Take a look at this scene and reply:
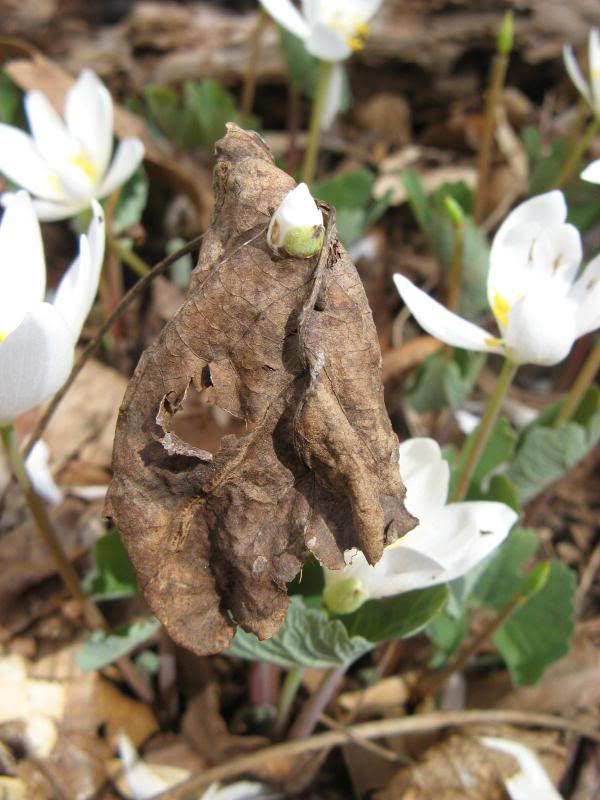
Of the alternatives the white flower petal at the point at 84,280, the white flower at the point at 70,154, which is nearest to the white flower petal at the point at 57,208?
the white flower at the point at 70,154

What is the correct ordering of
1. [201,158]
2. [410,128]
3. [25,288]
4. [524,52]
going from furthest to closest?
[410,128] < [524,52] < [201,158] < [25,288]

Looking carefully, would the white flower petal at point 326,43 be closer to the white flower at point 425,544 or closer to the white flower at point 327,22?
the white flower at point 327,22

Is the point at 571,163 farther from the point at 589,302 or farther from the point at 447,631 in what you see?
the point at 447,631

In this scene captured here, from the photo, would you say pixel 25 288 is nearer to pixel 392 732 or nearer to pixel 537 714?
pixel 392 732

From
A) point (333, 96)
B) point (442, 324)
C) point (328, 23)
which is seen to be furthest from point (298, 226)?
point (333, 96)

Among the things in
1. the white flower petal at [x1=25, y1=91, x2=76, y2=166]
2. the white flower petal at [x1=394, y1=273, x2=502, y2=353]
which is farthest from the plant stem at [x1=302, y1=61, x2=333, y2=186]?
the white flower petal at [x1=394, y1=273, x2=502, y2=353]

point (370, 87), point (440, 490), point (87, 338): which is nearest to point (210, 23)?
point (370, 87)

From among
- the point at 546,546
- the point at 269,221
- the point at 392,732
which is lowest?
the point at 546,546
